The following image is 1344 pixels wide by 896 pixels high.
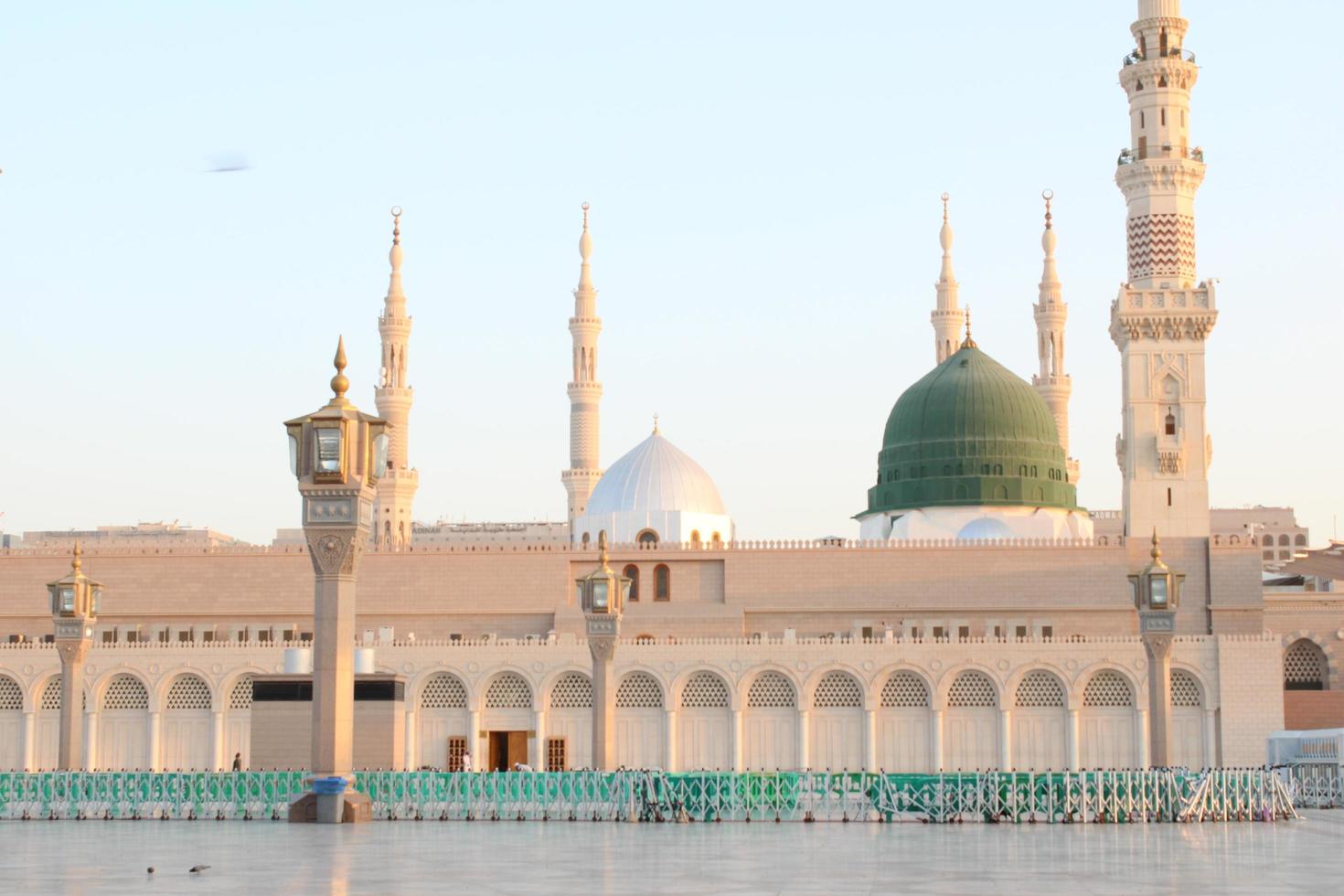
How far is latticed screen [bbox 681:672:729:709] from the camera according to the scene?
43.1m

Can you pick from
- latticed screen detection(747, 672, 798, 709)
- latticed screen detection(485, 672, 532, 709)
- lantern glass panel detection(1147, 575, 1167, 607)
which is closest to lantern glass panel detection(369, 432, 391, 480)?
lantern glass panel detection(1147, 575, 1167, 607)

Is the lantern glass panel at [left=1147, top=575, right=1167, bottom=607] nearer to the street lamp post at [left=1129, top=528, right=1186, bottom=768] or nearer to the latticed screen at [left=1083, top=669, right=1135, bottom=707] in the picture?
the street lamp post at [left=1129, top=528, right=1186, bottom=768]

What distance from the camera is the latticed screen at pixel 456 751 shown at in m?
43.4

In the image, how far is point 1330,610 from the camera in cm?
4628

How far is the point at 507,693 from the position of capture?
43.6 meters

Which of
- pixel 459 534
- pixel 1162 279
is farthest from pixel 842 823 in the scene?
pixel 459 534

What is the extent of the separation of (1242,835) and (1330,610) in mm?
30452

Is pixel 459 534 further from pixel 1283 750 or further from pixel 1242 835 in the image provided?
pixel 1242 835

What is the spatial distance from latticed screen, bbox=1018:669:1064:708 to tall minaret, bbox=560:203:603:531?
58.0 ft

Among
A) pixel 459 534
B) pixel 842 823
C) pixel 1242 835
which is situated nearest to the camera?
pixel 1242 835

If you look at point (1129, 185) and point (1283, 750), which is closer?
point (1283, 750)

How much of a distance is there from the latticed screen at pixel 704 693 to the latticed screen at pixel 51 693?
14880 millimetres

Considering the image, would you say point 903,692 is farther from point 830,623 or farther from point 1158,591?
point 1158,591

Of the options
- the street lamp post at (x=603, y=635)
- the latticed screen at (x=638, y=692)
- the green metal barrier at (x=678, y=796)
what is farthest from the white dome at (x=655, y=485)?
the green metal barrier at (x=678, y=796)
